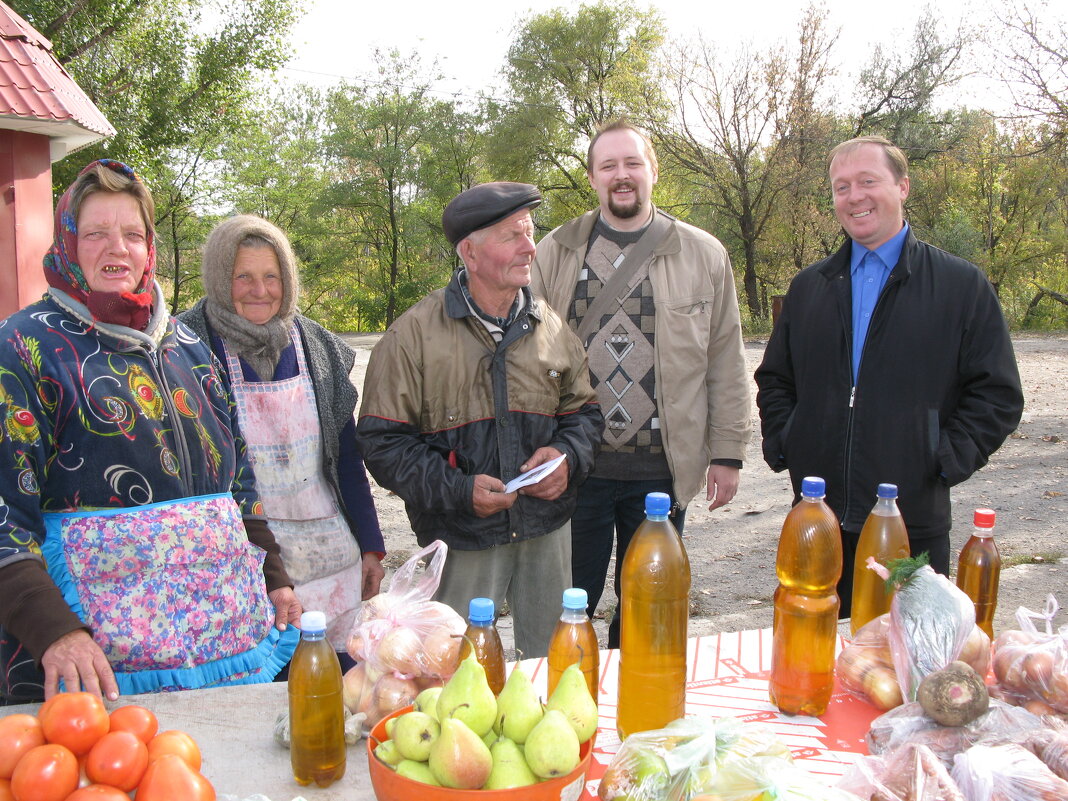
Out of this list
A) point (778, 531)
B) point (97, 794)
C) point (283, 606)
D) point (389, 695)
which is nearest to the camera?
point (97, 794)

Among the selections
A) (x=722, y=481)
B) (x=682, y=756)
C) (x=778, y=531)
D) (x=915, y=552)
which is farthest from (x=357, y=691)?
(x=778, y=531)

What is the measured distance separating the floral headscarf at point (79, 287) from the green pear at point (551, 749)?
4.68 feet

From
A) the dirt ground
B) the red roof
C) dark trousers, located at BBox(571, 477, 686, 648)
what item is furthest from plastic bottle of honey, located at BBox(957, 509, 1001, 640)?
the red roof

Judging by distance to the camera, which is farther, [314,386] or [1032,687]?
[314,386]

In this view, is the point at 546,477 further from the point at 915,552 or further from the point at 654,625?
the point at 915,552

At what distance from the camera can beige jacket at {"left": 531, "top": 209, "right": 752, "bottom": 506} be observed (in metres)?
3.28

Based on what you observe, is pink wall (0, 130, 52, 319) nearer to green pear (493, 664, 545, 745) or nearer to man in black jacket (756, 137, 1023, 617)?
man in black jacket (756, 137, 1023, 617)

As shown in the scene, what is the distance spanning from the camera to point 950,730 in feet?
4.80

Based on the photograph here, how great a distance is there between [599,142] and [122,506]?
2.39m

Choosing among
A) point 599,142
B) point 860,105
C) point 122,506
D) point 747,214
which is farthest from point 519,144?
point 122,506

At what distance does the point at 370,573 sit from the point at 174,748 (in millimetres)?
1644

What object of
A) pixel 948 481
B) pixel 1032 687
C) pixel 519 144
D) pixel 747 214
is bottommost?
pixel 1032 687

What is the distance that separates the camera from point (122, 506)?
1933 mm

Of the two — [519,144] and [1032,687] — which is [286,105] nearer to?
[519,144]
